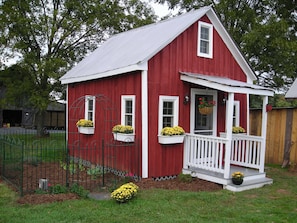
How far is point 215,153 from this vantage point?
8.26 m

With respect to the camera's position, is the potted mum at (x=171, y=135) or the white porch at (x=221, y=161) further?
the potted mum at (x=171, y=135)

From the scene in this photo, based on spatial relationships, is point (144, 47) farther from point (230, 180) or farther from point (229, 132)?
point (230, 180)

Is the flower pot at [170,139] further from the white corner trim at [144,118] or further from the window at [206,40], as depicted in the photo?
the window at [206,40]

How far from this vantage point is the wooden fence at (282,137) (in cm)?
1023

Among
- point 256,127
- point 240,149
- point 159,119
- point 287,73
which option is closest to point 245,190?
point 240,149

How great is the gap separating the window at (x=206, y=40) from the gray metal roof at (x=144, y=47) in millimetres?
292

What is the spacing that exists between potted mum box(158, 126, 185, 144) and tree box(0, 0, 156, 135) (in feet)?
38.8

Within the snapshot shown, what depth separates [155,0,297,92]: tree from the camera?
1564 centimetres

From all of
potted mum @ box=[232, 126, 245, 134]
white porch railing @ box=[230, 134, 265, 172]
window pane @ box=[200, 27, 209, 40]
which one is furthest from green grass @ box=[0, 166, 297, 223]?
window pane @ box=[200, 27, 209, 40]

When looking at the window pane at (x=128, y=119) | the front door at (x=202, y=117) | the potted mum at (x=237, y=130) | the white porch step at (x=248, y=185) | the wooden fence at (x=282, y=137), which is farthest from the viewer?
the wooden fence at (x=282, y=137)

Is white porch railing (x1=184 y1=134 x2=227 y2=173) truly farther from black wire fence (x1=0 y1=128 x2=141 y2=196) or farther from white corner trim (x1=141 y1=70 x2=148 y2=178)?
black wire fence (x1=0 y1=128 x2=141 y2=196)

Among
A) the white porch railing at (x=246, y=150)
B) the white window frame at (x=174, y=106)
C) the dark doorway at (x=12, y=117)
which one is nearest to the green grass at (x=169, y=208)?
the white porch railing at (x=246, y=150)

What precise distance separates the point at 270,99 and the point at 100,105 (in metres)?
16.9

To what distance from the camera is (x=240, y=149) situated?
9.11 metres
